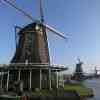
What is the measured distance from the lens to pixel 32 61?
1601 inches

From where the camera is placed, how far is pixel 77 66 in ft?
371

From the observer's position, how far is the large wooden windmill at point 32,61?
1519 inches

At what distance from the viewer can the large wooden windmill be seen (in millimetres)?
38594

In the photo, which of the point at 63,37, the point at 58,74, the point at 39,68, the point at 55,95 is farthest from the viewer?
the point at 63,37

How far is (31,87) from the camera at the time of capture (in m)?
39.4

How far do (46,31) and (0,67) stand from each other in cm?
1076

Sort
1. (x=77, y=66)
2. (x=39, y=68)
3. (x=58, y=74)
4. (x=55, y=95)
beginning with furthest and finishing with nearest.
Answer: (x=77, y=66)
(x=58, y=74)
(x=39, y=68)
(x=55, y=95)

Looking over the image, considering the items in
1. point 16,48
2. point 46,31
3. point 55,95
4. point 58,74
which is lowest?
point 55,95

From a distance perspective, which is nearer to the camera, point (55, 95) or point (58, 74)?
point (55, 95)

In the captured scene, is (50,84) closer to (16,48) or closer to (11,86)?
(11,86)

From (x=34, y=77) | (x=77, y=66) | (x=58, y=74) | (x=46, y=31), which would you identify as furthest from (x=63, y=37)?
(x=77, y=66)

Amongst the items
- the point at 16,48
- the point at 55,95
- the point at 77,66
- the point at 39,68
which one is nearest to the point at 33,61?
the point at 39,68

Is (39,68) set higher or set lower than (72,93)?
higher

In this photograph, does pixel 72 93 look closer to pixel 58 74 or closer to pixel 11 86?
pixel 58 74
